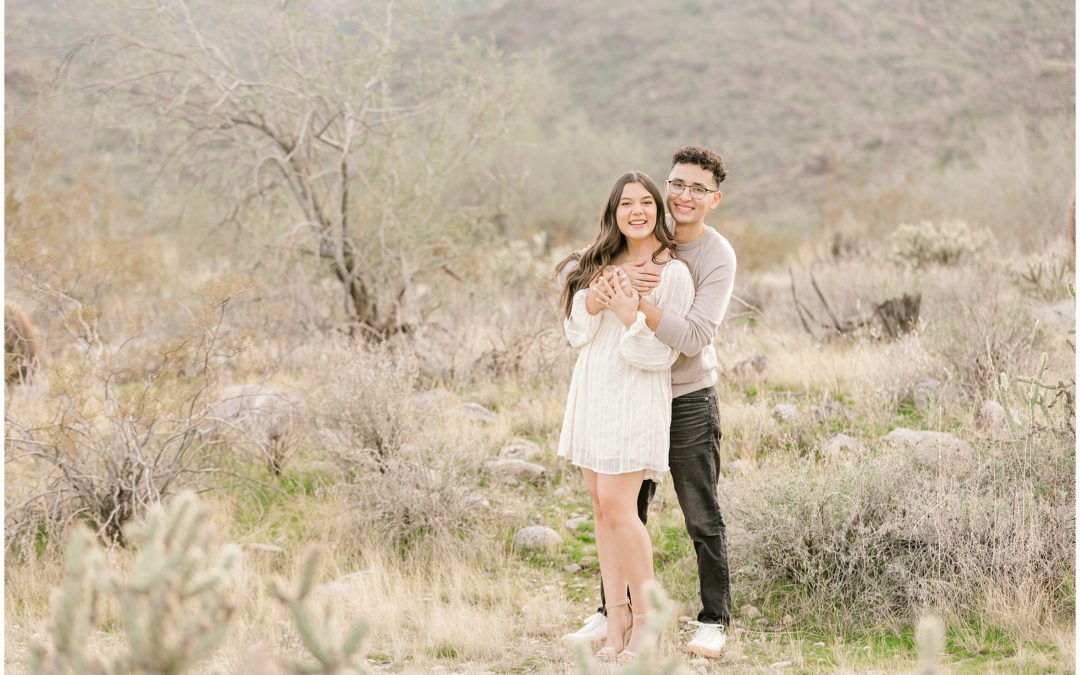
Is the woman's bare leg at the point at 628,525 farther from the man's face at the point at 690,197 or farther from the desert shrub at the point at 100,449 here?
the desert shrub at the point at 100,449

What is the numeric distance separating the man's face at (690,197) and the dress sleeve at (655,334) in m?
0.21

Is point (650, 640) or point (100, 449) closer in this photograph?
point (650, 640)

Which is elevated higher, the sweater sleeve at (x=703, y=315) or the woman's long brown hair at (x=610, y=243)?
the woman's long brown hair at (x=610, y=243)

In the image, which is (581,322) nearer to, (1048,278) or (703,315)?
(703,315)

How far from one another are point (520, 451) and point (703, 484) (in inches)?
107

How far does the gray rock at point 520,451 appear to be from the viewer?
6473mm

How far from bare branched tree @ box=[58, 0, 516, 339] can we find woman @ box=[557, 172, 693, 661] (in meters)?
4.50

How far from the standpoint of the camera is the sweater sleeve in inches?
140

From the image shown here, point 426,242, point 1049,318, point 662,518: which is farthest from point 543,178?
point 662,518

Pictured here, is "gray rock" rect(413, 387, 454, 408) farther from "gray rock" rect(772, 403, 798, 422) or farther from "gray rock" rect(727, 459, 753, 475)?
"gray rock" rect(772, 403, 798, 422)

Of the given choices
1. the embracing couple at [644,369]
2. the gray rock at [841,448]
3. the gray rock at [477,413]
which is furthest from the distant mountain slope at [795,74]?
the embracing couple at [644,369]

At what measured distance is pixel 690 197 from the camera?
3.81 meters

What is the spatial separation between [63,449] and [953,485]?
15.9 feet

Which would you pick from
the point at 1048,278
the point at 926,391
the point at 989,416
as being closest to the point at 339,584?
the point at 989,416
